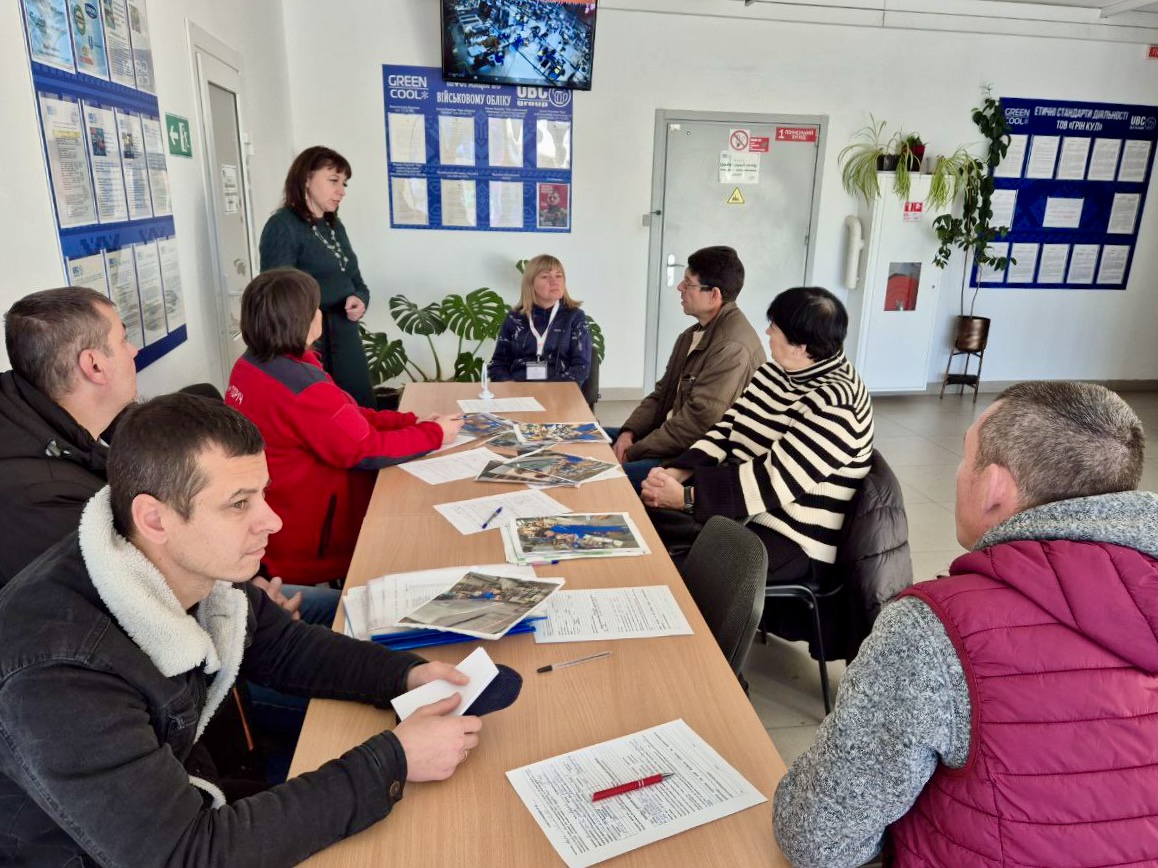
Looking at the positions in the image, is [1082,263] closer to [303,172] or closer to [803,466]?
[803,466]

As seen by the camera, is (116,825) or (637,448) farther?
(637,448)

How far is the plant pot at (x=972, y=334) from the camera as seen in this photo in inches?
243

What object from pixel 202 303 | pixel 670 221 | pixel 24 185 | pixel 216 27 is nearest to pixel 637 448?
pixel 202 303

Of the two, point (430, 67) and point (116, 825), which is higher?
point (430, 67)

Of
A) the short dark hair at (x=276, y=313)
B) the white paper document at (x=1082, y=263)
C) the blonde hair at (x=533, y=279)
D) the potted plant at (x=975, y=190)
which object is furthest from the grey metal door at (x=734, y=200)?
the short dark hair at (x=276, y=313)

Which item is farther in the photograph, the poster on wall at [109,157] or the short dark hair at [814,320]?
the short dark hair at [814,320]

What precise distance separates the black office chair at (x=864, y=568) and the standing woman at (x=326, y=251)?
8.21ft

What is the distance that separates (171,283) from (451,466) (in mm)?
1432

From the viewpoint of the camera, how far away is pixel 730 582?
1623 millimetres

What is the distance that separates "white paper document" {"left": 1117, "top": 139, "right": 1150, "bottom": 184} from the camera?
20.4ft

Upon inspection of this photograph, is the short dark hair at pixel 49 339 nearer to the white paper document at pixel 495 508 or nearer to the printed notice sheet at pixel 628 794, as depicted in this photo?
the white paper document at pixel 495 508

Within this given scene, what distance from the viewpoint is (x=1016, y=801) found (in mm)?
833

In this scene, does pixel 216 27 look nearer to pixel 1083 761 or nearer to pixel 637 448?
pixel 637 448

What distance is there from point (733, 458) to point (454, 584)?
1428mm
